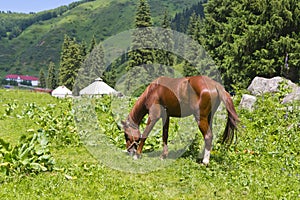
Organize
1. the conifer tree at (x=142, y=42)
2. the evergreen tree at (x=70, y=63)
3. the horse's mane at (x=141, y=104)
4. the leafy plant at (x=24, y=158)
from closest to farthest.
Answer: the leafy plant at (x=24, y=158), the horse's mane at (x=141, y=104), the conifer tree at (x=142, y=42), the evergreen tree at (x=70, y=63)

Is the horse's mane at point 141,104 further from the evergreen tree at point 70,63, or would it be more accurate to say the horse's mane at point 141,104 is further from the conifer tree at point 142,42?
the evergreen tree at point 70,63

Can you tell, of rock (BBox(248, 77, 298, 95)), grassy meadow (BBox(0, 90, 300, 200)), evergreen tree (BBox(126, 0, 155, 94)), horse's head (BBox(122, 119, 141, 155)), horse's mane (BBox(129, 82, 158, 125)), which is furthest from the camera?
evergreen tree (BBox(126, 0, 155, 94))

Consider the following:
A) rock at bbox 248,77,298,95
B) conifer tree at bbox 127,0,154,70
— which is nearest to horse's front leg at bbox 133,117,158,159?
rock at bbox 248,77,298,95

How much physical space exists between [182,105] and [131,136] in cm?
182

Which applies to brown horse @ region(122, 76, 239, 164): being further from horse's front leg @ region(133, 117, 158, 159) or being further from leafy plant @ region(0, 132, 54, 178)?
leafy plant @ region(0, 132, 54, 178)

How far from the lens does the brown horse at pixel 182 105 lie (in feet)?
32.6

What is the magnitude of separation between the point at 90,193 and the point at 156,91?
4.02 m

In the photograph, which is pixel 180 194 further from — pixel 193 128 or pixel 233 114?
pixel 193 128

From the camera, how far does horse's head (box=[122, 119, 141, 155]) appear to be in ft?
35.2

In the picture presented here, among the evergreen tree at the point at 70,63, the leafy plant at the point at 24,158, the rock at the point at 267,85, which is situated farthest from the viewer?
the evergreen tree at the point at 70,63

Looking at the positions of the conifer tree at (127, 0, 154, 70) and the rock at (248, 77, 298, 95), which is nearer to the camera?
the rock at (248, 77, 298, 95)

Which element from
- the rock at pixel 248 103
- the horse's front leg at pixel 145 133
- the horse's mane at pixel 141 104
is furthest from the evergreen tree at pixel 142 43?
the horse's front leg at pixel 145 133

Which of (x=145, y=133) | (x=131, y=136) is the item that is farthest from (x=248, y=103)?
(x=131, y=136)

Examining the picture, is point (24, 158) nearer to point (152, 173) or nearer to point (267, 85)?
point (152, 173)
